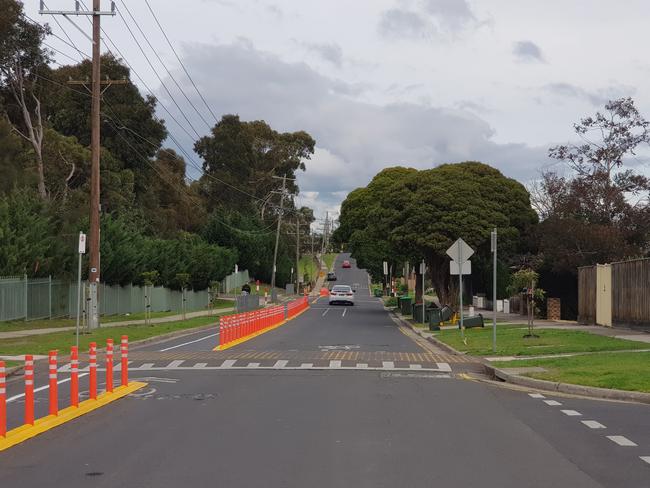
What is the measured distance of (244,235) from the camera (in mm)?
81562

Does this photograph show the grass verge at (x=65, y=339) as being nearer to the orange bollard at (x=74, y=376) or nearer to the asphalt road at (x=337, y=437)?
the asphalt road at (x=337, y=437)

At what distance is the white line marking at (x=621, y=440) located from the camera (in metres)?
9.25

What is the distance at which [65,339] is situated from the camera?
26.1 metres

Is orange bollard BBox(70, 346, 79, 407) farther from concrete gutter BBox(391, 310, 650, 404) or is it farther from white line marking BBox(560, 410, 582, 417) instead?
concrete gutter BBox(391, 310, 650, 404)

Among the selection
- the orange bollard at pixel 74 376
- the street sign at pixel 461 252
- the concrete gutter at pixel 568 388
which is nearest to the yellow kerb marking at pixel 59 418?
the orange bollard at pixel 74 376

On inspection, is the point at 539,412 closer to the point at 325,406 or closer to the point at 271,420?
the point at 325,406

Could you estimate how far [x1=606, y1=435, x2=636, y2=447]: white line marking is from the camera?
30.3 feet

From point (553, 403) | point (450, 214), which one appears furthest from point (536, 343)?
point (450, 214)

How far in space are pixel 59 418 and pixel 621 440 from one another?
7.02 metres

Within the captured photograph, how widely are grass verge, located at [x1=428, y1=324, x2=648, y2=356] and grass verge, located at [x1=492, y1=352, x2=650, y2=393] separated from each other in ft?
6.11

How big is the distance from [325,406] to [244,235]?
69.9 metres

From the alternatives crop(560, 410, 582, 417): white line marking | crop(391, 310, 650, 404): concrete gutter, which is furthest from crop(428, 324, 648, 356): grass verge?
crop(560, 410, 582, 417): white line marking

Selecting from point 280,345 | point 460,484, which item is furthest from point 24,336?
point 460,484

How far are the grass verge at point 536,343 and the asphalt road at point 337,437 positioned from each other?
5.29 metres
